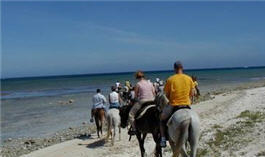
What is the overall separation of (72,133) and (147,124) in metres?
10.6

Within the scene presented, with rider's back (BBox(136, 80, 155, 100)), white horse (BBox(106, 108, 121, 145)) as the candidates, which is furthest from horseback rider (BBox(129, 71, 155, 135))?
white horse (BBox(106, 108, 121, 145))

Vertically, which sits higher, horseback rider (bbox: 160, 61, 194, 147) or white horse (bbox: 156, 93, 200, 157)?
horseback rider (bbox: 160, 61, 194, 147)

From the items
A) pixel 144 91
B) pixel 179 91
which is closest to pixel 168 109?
pixel 179 91

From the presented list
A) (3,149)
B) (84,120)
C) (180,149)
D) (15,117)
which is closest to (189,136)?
(180,149)

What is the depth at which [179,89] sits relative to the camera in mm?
8219

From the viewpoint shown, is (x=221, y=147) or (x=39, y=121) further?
(x=39, y=121)

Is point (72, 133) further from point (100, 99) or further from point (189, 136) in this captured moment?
point (189, 136)

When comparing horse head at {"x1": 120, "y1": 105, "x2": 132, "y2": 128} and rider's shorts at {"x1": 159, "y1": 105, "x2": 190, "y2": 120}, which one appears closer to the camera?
rider's shorts at {"x1": 159, "y1": 105, "x2": 190, "y2": 120}

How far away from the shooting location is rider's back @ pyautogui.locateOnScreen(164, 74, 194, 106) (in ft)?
27.0

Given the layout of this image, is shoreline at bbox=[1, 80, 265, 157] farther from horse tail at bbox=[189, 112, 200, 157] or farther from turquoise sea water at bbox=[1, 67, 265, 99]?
turquoise sea water at bbox=[1, 67, 265, 99]

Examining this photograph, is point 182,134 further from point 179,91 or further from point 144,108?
point 144,108

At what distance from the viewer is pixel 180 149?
320 inches

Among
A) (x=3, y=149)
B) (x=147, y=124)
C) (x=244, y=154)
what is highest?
(x=147, y=124)

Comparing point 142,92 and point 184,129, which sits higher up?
point 142,92
